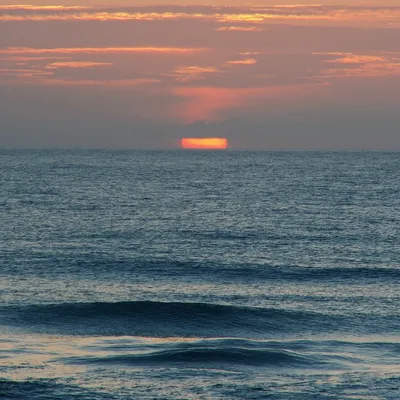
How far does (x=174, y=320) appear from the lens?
39000 mm

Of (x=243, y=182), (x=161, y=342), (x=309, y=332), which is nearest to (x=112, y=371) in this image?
(x=161, y=342)

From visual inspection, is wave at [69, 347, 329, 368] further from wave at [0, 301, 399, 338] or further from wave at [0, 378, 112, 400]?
wave at [0, 301, 399, 338]

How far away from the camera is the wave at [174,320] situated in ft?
121

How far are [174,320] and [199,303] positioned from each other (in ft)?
10.3

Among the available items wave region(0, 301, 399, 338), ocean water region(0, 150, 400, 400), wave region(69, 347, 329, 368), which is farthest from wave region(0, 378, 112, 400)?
wave region(0, 301, 399, 338)

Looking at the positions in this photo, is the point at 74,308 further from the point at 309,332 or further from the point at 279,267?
the point at 279,267

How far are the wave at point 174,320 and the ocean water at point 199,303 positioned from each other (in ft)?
0.33

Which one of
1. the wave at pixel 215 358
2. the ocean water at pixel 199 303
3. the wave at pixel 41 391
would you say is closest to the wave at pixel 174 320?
the ocean water at pixel 199 303

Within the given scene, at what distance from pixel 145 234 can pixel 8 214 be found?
68.2ft

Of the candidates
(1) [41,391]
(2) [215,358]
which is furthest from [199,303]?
(1) [41,391]

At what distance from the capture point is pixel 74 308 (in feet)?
132

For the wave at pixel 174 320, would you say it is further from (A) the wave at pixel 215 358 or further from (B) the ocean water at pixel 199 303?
(A) the wave at pixel 215 358

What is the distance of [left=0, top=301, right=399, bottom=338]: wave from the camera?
1457 inches

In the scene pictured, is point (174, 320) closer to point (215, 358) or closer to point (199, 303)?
point (199, 303)
